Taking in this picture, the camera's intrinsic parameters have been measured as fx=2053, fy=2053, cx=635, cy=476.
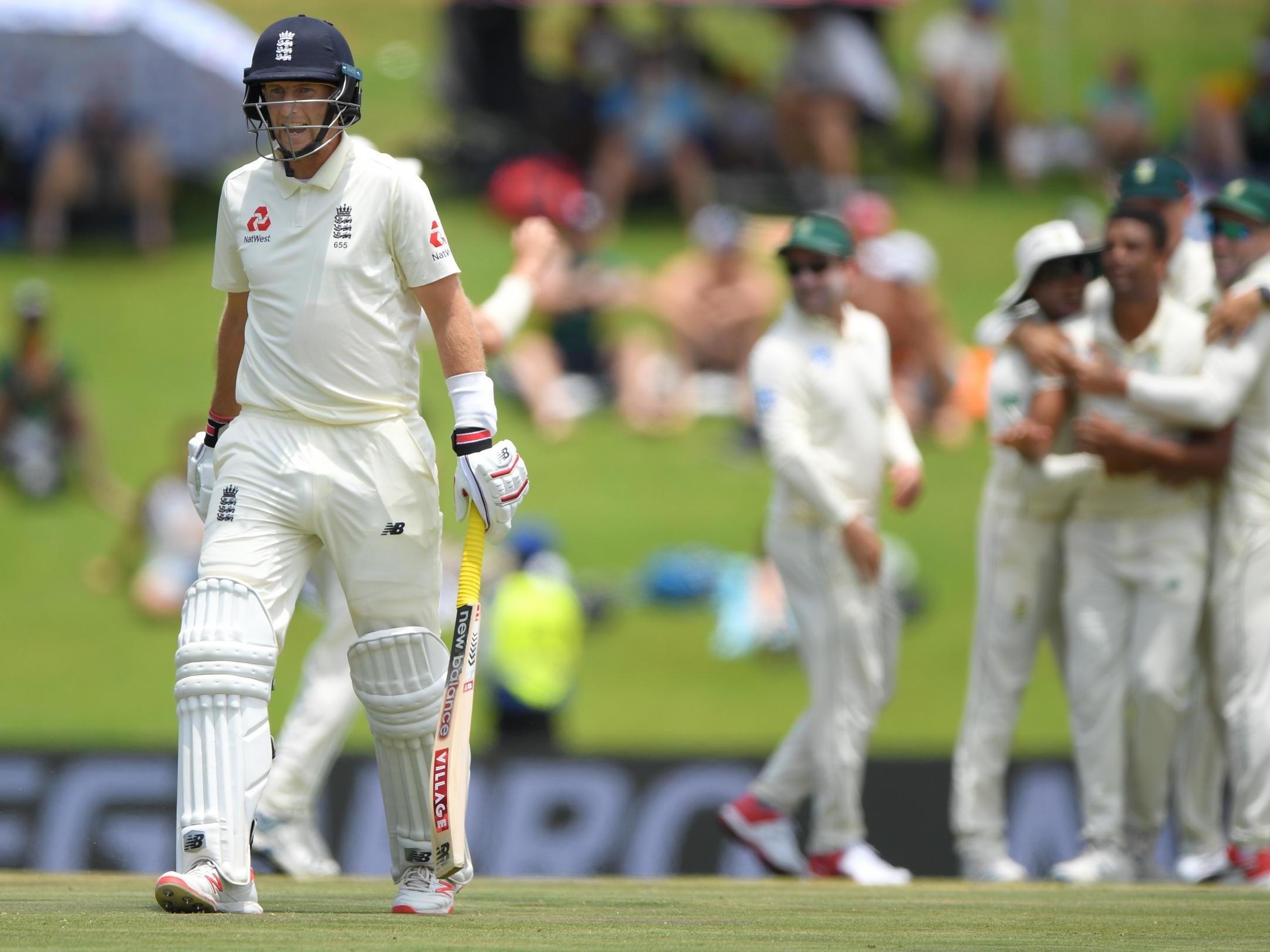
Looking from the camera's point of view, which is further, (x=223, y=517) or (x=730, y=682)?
(x=730, y=682)

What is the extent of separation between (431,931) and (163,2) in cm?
1463

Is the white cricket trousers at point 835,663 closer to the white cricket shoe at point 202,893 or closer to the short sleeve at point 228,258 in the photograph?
the short sleeve at point 228,258

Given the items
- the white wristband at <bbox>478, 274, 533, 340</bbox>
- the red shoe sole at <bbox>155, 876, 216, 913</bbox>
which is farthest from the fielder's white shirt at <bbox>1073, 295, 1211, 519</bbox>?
the red shoe sole at <bbox>155, 876, 216, 913</bbox>

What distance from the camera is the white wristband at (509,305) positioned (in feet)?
24.1

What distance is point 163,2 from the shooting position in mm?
17750

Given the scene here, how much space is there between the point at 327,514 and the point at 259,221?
30.8 inches

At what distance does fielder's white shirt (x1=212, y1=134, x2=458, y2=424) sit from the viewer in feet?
17.1

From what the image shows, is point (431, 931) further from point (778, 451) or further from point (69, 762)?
point (69, 762)

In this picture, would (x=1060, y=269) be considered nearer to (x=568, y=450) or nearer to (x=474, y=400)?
(x=474, y=400)

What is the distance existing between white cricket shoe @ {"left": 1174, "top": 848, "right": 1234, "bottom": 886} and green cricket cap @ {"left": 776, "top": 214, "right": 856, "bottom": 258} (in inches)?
103

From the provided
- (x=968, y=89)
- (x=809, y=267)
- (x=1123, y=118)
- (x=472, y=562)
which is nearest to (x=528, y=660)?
(x=809, y=267)

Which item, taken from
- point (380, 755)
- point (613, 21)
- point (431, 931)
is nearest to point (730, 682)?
point (613, 21)

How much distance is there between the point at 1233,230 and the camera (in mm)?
A: 7734

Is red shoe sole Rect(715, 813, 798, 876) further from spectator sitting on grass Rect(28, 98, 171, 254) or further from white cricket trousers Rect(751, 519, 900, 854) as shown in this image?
spectator sitting on grass Rect(28, 98, 171, 254)
